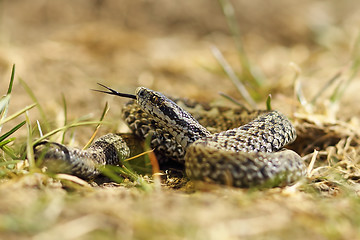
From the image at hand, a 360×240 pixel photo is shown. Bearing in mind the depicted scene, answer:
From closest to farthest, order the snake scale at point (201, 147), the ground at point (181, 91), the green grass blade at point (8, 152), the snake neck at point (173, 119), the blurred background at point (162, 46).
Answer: the ground at point (181, 91) → the snake scale at point (201, 147) → the green grass blade at point (8, 152) → the snake neck at point (173, 119) → the blurred background at point (162, 46)

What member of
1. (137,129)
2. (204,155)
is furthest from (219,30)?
(204,155)

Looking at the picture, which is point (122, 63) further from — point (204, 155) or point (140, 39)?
point (204, 155)

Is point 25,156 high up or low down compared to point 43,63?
down

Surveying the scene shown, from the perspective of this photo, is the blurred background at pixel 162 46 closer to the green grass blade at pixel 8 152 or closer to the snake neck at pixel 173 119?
the snake neck at pixel 173 119

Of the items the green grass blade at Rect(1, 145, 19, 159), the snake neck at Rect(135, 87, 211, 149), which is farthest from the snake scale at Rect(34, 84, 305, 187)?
the green grass blade at Rect(1, 145, 19, 159)

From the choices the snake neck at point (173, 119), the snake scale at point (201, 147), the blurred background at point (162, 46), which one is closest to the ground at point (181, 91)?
the blurred background at point (162, 46)

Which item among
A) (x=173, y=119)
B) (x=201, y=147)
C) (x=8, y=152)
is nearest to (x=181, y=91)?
(x=173, y=119)

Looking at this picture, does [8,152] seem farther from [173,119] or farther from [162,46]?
[162,46]
